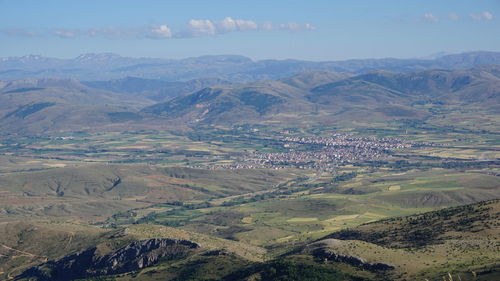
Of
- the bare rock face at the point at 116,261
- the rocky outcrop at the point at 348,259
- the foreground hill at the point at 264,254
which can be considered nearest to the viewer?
the foreground hill at the point at 264,254

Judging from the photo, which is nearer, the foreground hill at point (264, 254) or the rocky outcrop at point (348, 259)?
the foreground hill at point (264, 254)

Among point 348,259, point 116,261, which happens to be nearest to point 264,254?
point 116,261

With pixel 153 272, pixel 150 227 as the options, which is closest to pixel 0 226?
pixel 150 227

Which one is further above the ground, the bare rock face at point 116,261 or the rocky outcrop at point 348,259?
the rocky outcrop at point 348,259

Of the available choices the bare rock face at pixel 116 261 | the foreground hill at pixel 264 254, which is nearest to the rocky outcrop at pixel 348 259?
the foreground hill at pixel 264 254

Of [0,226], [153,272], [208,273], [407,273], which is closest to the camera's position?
[407,273]

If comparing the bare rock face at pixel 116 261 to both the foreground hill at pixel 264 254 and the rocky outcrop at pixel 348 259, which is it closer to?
the foreground hill at pixel 264 254

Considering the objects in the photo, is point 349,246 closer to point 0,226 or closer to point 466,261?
point 466,261

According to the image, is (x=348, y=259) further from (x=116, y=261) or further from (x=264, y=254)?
(x=116, y=261)
